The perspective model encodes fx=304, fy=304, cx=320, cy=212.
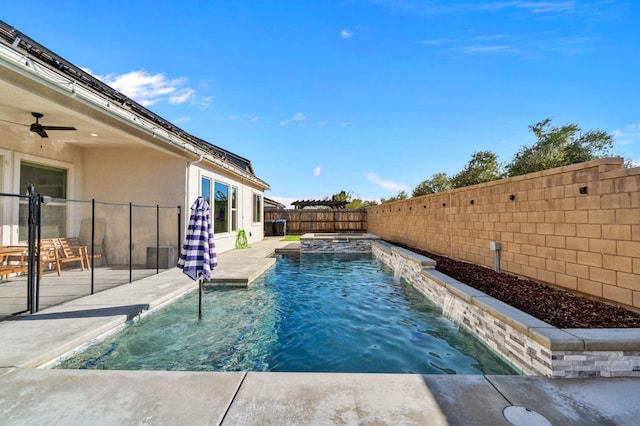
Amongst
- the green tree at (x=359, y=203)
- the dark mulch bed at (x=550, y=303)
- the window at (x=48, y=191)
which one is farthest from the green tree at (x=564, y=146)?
the green tree at (x=359, y=203)

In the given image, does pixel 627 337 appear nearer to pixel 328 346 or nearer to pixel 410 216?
pixel 328 346

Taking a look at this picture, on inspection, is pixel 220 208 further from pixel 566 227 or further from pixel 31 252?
pixel 566 227

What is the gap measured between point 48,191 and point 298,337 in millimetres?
6831

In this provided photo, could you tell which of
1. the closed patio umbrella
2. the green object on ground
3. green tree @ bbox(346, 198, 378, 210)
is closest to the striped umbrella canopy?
the closed patio umbrella

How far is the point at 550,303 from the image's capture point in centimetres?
376

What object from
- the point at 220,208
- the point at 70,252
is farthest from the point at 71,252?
the point at 220,208

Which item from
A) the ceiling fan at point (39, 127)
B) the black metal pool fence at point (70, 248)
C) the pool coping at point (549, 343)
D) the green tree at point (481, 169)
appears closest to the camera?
the pool coping at point (549, 343)

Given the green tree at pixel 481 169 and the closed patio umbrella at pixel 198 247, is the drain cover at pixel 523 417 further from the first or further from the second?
the green tree at pixel 481 169

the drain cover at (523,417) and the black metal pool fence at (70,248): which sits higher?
the black metal pool fence at (70,248)

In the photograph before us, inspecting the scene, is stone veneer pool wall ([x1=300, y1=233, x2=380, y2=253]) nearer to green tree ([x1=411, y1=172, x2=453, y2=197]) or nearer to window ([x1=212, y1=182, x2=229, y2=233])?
→ window ([x1=212, y1=182, x2=229, y2=233])

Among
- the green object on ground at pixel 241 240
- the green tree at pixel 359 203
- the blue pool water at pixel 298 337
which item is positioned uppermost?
the green tree at pixel 359 203

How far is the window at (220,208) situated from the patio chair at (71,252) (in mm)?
3327

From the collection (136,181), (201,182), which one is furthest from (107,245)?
(201,182)

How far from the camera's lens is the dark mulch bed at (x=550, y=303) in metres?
3.05
